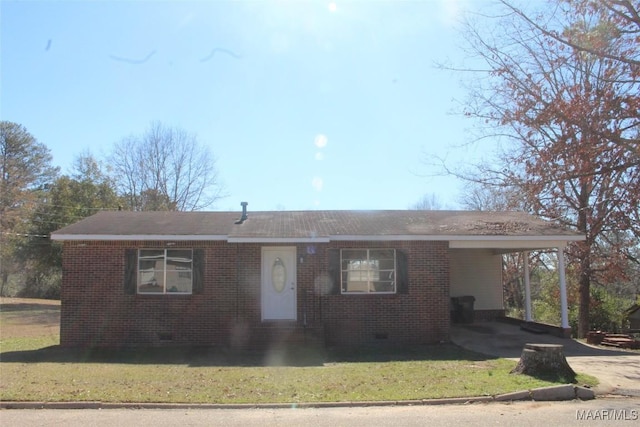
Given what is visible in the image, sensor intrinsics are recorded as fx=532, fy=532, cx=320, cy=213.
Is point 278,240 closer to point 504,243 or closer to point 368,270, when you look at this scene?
point 368,270

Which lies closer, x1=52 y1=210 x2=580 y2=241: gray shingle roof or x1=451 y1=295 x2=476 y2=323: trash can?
x1=52 y1=210 x2=580 y2=241: gray shingle roof

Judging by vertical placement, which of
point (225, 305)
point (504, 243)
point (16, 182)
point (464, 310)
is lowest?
point (464, 310)

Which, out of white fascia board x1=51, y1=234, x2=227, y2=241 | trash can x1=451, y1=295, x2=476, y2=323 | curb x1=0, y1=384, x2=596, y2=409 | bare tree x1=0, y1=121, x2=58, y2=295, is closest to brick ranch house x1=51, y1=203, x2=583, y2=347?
white fascia board x1=51, y1=234, x2=227, y2=241

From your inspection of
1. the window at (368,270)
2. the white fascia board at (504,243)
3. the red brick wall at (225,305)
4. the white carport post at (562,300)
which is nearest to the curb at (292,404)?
the red brick wall at (225,305)

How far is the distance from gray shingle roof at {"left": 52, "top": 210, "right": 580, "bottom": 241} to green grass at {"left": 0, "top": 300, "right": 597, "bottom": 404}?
3.07 m

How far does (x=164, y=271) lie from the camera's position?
14.9m

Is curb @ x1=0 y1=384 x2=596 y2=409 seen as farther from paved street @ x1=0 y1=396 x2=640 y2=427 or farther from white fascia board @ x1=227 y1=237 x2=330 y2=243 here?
white fascia board @ x1=227 y1=237 x2=330 y2=243

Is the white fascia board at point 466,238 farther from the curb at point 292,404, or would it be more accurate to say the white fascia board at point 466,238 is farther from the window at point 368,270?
the curb at point 292,404

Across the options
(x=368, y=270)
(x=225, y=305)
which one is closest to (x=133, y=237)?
(x=225, y=305)

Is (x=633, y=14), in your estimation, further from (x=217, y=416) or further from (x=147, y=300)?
(x=147, y=300)

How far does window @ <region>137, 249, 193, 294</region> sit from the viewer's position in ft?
48.6

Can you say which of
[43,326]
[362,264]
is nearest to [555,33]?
[362,264]

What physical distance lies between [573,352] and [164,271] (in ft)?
35.7

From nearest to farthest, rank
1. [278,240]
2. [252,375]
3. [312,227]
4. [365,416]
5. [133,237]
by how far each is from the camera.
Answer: [365,416] → [252,375] → [278,240] → [133,237] → [312,227]
